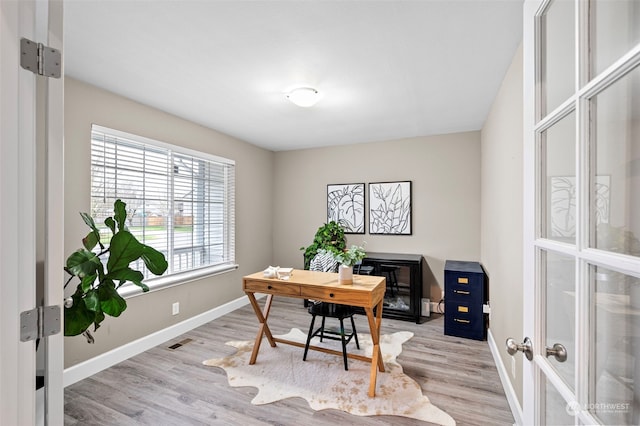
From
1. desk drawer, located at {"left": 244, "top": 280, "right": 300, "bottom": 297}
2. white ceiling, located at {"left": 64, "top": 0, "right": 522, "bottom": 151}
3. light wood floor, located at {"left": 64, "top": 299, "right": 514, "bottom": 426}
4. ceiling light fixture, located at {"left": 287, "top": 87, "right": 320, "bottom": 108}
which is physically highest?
white ceiling, located at {"left": 64, "top": 0, "right": 522, "bottom": 151}

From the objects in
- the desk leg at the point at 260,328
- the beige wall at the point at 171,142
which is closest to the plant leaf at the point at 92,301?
the beige wall at the point at 171,142

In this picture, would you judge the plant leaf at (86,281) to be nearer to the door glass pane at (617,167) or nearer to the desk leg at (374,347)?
the desk leg at (374,347)

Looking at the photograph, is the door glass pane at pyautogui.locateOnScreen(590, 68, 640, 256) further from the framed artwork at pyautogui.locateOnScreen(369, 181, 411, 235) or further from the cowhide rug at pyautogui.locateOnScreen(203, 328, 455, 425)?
the framed artwork at pyautogui.locateOnScreen(369, 181, 411, 235)

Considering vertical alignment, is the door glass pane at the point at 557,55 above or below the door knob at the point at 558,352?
above

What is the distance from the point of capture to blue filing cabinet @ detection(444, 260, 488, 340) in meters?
Answer: 3.23

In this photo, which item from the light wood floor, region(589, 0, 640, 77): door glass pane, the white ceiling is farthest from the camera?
the light wood floor

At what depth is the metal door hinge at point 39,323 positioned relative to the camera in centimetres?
86

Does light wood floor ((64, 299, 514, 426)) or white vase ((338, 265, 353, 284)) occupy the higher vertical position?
white vase ((338, 265, 353, 284))

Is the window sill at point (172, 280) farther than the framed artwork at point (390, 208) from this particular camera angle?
No

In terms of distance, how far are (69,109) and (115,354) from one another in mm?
2135

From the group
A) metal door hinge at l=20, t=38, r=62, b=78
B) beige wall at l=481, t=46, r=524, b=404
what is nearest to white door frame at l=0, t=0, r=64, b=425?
metal door hinge at l=20, t=38, r=62, b=78

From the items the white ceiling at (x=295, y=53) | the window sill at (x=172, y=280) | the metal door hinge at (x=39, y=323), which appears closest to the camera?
the metal door hinge at (x=39, y=323)

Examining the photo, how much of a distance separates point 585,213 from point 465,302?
2.95 metres

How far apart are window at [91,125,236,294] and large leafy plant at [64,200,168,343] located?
1200 mm
